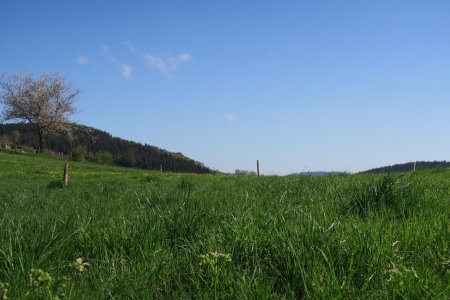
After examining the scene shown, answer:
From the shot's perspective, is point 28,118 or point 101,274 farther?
point 28,118

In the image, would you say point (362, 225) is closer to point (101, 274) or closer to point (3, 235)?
point (101, 274)

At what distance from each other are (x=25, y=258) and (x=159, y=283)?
3.40 ft

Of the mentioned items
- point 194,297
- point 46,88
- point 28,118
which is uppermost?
point 46,88

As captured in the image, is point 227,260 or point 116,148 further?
point 116,148

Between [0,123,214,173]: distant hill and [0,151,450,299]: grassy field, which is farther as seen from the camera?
[0,123,214,173]: distant hill

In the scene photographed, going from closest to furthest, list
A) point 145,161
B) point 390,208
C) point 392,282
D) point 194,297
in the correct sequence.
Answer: point 392,282, point 194,297, point 390,208, point 145,161

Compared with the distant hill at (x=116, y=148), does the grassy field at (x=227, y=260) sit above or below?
below

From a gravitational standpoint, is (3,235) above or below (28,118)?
below

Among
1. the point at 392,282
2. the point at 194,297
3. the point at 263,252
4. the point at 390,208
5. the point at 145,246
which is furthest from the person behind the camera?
the point at 390,208

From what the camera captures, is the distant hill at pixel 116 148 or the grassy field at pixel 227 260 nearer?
the grassy field at pixel 227 260

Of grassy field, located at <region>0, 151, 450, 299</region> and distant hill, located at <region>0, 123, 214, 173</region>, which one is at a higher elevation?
distant hill, located at <region>0, 123, 214, 173</region>

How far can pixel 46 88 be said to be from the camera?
8700 cm

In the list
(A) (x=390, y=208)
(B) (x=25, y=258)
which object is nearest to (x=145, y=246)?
(B) (x=25, y=258)

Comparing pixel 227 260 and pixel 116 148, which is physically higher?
pixel 116 148
